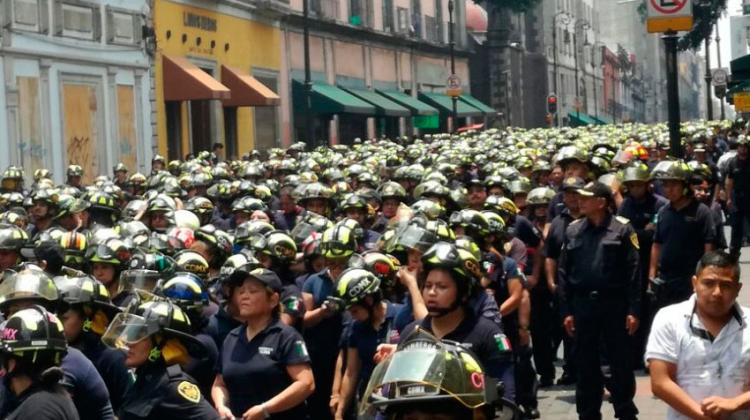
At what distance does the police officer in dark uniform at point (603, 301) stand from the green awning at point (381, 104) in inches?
1748

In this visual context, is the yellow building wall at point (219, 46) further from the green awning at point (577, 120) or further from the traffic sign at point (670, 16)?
the green awning at point (577, 120)

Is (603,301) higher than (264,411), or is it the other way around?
(603,301)

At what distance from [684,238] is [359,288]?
4.21 metres

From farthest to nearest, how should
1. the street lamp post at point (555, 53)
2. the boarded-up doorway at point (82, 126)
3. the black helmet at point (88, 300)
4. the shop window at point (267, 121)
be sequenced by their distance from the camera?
1. the street lamp post at point (555, 53)
2. the shop window at point (267, 121)
3. the boarded-up doorway at point (82, 126)
4. the black helmet at point (88, 300)

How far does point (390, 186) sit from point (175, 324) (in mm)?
8840

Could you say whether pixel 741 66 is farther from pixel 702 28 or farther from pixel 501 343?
pixel 702 28

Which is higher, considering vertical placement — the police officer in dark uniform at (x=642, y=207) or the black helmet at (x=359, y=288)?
the police officer in dark uniform at (x=642, y=207)

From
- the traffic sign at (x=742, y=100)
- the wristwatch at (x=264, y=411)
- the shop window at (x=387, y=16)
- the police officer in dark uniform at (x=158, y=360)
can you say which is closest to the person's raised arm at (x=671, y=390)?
the wristwatch at (x=264, y=411)

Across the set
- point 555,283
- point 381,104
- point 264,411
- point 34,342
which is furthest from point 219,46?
point 34,342

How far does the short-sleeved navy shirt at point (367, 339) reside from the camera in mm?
9344

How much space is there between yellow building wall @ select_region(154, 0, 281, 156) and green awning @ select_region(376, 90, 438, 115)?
1050 centimetres

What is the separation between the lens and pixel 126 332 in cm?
766

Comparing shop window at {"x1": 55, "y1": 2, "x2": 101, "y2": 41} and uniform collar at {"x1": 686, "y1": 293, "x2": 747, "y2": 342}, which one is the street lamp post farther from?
uniform collar at {"x1": 686, "y1": 293, "x2": 747, "y2": 342}

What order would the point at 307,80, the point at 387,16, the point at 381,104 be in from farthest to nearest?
1. the point at 387,16
2. the point at 381,104
3. the point at 307,80
